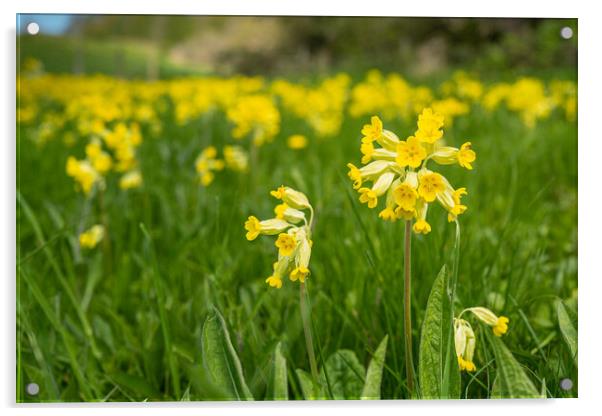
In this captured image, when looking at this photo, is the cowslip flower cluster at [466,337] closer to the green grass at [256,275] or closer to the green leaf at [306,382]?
the green grass at [256,275]

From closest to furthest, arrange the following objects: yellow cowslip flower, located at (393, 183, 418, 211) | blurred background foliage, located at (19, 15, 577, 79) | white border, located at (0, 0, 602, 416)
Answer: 1. yellow cowslip flower, located at (393, 183, 418, 211)
2. white border, located at (0, 0, 602, 416)
3. blurred background foliage, located at (19, 15, 577, 79)

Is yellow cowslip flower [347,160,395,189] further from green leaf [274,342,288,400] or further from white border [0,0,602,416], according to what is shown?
white border [0,0,602,416]

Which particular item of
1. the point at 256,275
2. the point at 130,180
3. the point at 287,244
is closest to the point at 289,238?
the point at 287,244

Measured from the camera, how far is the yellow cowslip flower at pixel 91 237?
6.77ft

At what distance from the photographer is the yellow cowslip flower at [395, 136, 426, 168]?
1.08 m

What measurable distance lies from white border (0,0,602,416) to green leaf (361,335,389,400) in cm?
15

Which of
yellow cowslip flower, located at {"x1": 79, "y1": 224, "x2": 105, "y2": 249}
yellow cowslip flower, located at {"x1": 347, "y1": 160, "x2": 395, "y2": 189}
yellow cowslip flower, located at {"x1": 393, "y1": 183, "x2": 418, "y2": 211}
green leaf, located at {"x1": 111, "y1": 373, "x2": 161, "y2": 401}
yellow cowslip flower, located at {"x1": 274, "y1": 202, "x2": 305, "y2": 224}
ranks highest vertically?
yellow cowslip flower, located at {"x1": 347, "y1": 160, "x2": 395, "y2": 189}

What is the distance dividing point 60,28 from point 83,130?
651mm

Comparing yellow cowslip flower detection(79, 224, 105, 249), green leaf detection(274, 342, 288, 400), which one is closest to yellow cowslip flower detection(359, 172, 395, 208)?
green leaf detection(274, 342, 288, 400)

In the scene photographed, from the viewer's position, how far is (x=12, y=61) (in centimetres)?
182

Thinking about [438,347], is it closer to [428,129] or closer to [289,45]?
[428,129]

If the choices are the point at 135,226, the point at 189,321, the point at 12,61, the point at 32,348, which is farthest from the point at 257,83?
the point at 32,348

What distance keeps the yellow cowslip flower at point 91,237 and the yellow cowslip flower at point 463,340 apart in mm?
1205

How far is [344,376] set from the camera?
144 cm
